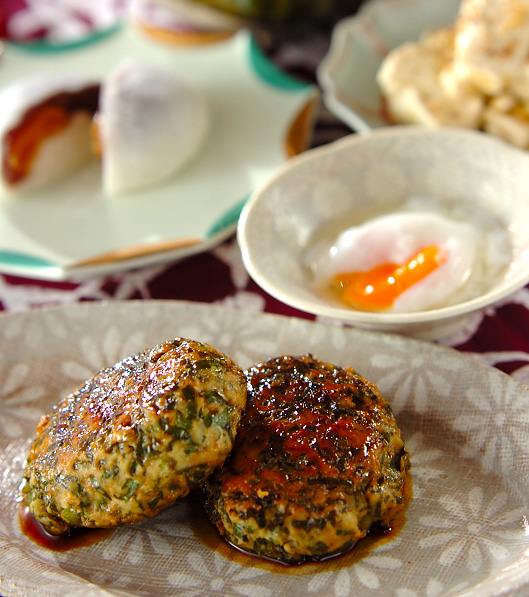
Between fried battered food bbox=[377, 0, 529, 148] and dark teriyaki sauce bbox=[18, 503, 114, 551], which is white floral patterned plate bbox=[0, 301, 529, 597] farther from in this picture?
fried battered food bbox=[377, 0, 529, 148]

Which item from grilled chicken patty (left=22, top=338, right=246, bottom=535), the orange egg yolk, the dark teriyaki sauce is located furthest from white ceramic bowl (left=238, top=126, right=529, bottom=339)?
the dark teriyaki sauce

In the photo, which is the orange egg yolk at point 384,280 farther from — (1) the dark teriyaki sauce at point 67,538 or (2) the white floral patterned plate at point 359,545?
(1) the dark teriyaki sauce at point 67,538

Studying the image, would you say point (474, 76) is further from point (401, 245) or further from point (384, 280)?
point (384, 280)

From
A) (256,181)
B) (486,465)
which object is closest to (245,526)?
(486,465)

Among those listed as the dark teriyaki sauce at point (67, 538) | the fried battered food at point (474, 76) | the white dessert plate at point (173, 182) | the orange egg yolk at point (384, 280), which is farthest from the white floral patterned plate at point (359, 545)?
the fried battered food at point (474, 76)

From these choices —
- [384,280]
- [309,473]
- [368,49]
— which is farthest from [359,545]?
[368,49]

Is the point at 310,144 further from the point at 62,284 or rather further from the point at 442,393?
the point at 442,393
